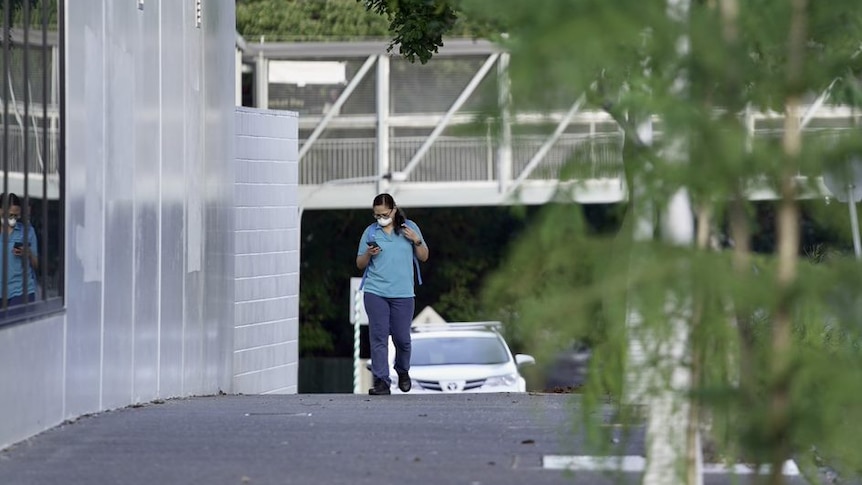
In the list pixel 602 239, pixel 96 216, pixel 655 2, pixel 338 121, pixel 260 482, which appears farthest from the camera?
pixel 338 121

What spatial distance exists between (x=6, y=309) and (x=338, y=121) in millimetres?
28325

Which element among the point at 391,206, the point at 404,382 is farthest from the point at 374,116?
the point at 391,206

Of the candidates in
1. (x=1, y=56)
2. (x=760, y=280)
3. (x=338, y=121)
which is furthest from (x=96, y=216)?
(x=338, y=121)

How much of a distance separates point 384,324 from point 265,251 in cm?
489

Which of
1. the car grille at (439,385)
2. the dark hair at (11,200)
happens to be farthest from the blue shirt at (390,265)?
the car grille at (439,385)

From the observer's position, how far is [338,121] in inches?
1491

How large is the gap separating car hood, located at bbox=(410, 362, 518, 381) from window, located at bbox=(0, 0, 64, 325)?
34.1 feet

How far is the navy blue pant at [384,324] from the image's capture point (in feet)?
46.9

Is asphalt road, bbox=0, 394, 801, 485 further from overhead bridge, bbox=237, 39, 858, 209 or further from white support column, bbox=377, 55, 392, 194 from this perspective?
white support column, bbox=377, 55, 392, 194

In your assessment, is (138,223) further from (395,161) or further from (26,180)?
(395,161)

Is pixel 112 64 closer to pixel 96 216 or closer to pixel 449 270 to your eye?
pixel 96 216

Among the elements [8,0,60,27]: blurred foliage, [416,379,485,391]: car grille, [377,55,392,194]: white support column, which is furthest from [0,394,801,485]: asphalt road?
[377,55,392,194]: white support column

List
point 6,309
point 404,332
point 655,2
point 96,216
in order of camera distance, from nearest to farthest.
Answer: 1. point 655,2
2. point 6,309
3. point 96,216
4. point 404,332

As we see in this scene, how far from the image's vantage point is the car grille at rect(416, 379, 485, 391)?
20875mm
